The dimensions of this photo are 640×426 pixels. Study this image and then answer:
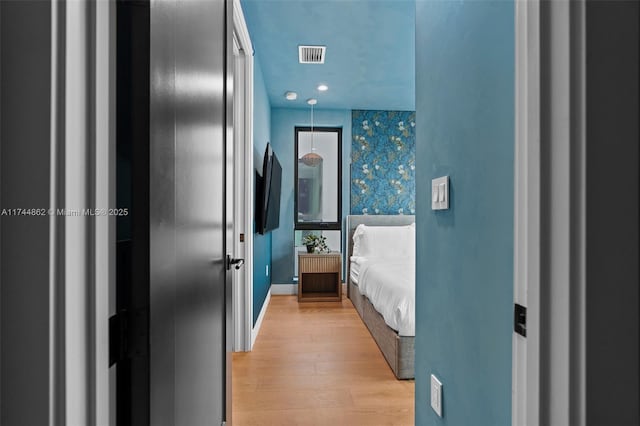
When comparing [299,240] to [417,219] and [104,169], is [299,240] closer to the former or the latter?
[417,219]

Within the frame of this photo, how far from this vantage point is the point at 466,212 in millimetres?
1203

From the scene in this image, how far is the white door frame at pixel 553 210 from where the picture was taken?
547 mm

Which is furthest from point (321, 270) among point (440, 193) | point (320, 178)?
point (440, 193)

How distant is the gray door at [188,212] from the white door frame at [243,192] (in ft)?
4.97

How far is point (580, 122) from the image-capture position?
545mm

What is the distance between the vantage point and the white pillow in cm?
481

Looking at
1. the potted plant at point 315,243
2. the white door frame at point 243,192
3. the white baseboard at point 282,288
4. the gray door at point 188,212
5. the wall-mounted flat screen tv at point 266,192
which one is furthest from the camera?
the white baseboard at point 282,288

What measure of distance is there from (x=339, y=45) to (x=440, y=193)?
2.41 meters

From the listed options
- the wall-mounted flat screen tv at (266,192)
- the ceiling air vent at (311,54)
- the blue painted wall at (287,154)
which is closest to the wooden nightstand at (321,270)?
the blue painted wall at (287,154)

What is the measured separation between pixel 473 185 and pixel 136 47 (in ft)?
3.16

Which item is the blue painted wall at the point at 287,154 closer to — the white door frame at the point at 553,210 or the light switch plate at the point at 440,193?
the light switch plate at the point at 440,193

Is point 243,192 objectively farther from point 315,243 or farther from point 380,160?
point 380,160

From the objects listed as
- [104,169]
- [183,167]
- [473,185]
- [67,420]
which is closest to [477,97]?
[473,185]
